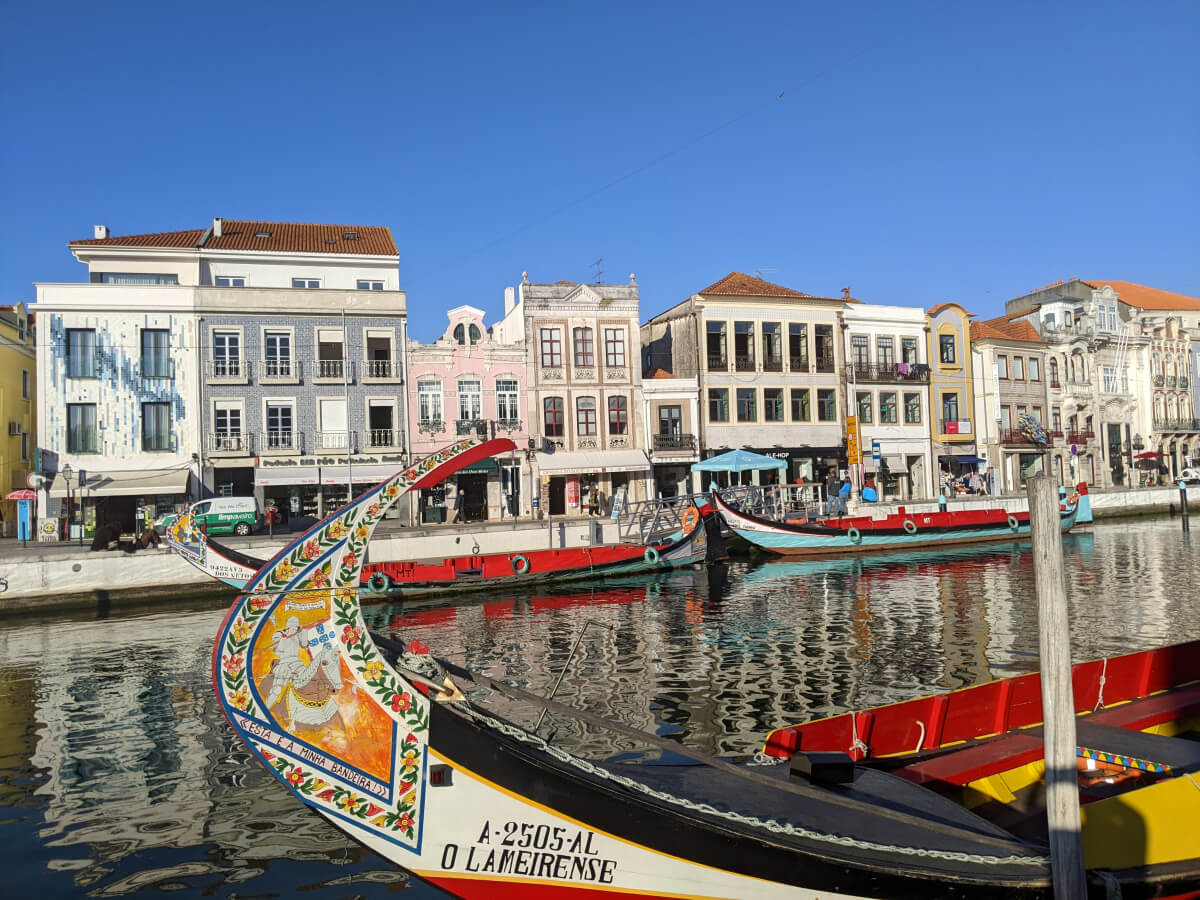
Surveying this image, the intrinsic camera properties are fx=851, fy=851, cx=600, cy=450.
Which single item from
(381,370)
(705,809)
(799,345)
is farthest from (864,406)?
(705,809)

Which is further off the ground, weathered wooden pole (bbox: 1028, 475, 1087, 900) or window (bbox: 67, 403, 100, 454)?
window (bbox: 67, 403, 100, 454)

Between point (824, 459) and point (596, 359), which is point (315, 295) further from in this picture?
point (824, 459)

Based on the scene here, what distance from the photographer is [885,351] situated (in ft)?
138

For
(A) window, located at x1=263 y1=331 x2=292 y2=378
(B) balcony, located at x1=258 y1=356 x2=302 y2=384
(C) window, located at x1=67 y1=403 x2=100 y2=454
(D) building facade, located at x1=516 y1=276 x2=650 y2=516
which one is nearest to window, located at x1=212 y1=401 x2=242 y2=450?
(B) balcony, located at x1=258 y1=356 x2=302 y2=384

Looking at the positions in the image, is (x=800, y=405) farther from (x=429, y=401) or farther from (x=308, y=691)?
(x=308, y=691)

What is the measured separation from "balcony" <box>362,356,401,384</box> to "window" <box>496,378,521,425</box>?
13.5ft

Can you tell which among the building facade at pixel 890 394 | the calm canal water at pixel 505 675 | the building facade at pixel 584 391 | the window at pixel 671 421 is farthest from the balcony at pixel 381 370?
the building facade at pixel 890 394

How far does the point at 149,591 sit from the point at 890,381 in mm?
33183

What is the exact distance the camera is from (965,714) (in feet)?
23.7

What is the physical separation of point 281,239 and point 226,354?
22.4ft

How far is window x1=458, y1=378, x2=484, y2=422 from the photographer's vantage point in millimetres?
34938

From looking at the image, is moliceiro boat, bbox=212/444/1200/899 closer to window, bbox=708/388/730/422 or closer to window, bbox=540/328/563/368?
window, bbox=540/328/563/368

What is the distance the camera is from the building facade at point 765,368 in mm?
38062

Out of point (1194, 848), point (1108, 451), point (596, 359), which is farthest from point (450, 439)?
point (1108, 451)
